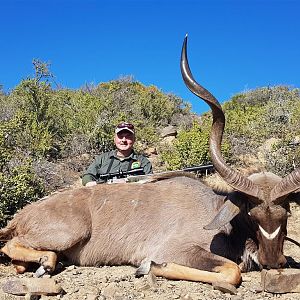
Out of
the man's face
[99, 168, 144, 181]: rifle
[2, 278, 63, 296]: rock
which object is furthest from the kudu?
the man's face

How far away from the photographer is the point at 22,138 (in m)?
10.2

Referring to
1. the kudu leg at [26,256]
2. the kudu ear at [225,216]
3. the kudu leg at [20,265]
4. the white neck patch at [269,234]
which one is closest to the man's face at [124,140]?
the kudu leg at [26,256]

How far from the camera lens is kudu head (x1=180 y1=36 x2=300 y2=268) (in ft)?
14.1

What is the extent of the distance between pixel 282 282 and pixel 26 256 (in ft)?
8.75

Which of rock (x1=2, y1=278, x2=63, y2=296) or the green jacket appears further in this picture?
the green jacket

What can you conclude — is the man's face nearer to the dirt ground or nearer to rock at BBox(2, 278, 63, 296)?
the dirt ground

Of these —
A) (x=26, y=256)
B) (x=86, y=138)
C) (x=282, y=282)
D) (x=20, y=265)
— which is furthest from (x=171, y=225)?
(x=86, y=138)

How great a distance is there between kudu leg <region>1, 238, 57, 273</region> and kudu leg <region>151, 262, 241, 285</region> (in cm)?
111

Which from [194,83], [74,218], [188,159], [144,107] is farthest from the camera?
[144,107]

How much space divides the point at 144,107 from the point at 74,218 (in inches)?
467

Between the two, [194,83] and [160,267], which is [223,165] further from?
[160,267]

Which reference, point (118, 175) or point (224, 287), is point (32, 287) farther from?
point (118, 175)

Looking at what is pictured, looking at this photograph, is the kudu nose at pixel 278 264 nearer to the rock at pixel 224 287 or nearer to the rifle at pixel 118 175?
the rock at pixel 224 287

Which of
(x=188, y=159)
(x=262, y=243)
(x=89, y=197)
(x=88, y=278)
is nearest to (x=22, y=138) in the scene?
(x=188, y=159)
